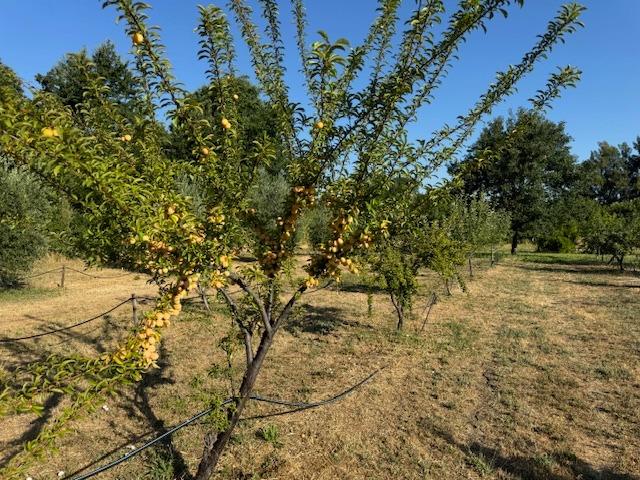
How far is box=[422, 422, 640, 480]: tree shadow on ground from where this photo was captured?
464 centimetres

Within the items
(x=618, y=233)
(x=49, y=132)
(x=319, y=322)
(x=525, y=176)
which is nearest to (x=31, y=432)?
(x=49, y=132)

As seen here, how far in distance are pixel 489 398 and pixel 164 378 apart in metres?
5.01

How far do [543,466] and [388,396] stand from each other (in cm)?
229

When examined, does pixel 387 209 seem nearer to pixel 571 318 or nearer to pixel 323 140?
pixel 323 140

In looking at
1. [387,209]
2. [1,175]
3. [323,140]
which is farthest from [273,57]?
[1,175]

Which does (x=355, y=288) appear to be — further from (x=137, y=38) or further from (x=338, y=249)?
(x=137, y=38)

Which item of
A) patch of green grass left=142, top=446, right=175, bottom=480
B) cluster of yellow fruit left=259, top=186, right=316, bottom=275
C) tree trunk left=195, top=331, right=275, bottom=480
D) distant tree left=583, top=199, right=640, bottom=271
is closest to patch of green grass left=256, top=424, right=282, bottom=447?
patch of green grass left=142, top=446, right=175, bottom=480

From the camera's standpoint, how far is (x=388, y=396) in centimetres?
661

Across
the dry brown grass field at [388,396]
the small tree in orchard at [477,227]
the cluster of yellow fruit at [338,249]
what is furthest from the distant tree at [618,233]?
the cluster of yellow fruit at [338,249]

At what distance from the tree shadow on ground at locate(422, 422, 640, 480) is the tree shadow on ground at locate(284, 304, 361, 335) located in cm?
492

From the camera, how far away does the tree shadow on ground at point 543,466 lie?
15.2ft

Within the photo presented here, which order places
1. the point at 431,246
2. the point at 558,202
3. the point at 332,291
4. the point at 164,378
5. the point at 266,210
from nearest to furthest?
the point at 164,378 < the point at 431,246 < the point at 332,291 < the point at 266,210 < the point at 558,202

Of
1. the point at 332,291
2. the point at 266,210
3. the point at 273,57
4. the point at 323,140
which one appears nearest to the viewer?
the point at 323,140

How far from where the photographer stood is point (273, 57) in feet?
11.0
